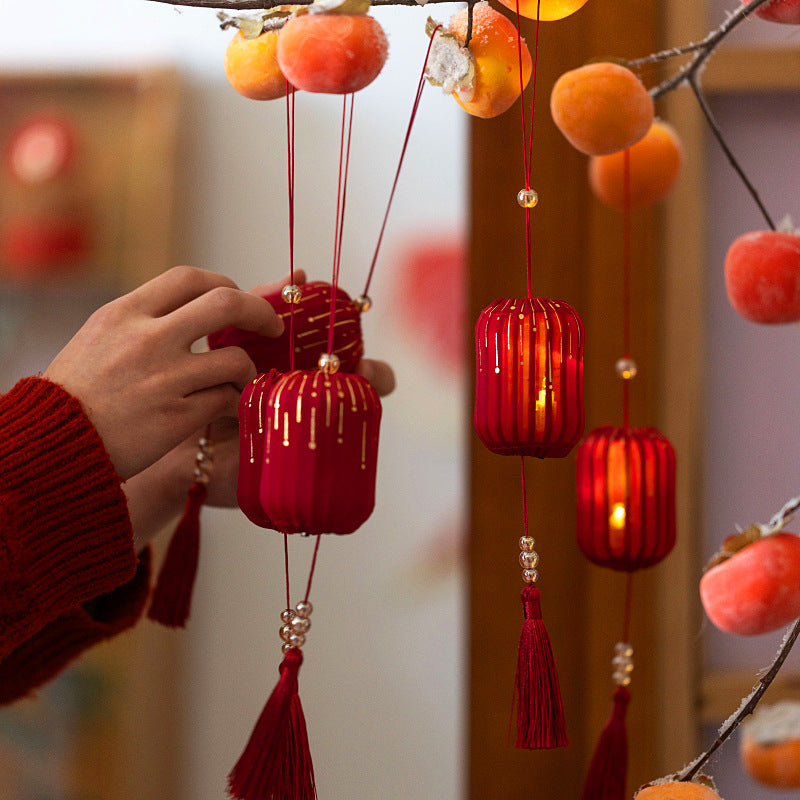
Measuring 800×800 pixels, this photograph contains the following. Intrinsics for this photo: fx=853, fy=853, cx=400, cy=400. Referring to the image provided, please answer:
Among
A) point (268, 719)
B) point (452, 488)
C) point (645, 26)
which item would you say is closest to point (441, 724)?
point (452, 488)

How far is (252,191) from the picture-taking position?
2.83 ft

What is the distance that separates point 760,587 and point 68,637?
43 centimetres

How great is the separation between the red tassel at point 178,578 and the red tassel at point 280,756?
135mm

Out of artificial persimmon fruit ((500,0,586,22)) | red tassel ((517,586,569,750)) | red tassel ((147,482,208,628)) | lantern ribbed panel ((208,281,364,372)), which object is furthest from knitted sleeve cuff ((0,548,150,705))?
artificial persimmon fruit ((500,0,586,22))

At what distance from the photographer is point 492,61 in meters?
0.34

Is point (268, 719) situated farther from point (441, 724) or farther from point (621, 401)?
point (441, 724)

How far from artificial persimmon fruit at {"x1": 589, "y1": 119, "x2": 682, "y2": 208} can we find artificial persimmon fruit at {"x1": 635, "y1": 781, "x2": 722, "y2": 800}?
11.4 inches

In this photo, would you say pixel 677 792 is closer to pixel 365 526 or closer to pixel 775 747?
pixel 775 747

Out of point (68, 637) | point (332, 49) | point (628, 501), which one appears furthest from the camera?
point (68, 637)

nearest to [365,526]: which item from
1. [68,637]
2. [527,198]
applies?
[68,637]

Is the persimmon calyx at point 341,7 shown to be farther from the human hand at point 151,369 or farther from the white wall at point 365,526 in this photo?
the white wall at point 365,526

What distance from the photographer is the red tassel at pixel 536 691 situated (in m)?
0.34

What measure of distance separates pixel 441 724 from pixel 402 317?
15.4 inches

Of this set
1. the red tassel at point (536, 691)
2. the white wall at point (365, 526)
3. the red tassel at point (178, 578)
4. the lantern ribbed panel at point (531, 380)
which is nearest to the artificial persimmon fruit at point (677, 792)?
the red tassel at point (536, 691)
